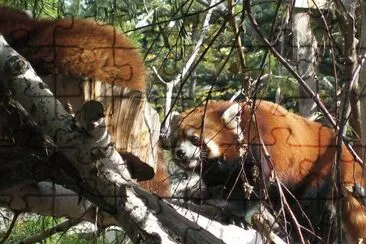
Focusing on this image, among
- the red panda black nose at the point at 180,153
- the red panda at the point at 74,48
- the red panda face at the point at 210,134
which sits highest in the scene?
the red panda at the point at 74,48

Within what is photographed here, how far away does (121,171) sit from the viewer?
1.72 m

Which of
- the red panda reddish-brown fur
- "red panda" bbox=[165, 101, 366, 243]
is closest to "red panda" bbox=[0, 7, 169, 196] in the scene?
the red panda reddish-brown fur

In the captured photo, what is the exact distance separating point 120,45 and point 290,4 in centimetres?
76

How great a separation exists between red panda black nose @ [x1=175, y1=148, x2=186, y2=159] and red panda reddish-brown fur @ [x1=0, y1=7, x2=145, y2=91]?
110 centimetres

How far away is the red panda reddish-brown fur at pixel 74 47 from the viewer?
2.22m

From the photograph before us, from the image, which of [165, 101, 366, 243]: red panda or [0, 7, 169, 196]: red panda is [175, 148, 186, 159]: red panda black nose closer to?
[165, 101, 366, 243]: red panda

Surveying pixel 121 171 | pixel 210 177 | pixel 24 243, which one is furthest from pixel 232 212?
pixel 121 171

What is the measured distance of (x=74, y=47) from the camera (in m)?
2.29

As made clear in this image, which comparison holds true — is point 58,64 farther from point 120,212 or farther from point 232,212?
point 232,212

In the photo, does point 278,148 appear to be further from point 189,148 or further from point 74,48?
point 74,48

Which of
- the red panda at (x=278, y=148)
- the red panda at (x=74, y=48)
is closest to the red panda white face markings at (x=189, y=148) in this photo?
the red panda at (x=278, y=148)

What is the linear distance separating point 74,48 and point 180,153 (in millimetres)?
1306

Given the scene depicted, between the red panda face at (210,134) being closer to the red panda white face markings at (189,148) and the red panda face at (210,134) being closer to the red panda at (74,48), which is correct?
the red panda white face markings at (189,148)

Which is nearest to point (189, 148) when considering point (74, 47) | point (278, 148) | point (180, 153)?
point (180, 153)
